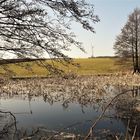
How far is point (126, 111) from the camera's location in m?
13.5

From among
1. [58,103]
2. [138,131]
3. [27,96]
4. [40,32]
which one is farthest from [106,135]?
[27,96]

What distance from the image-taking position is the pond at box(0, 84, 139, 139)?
36.8ft

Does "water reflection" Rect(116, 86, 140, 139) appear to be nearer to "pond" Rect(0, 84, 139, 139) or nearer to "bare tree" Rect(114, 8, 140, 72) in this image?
"pond" Rect(0, 84, 139, 139)

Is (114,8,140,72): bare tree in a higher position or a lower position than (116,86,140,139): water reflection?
higher

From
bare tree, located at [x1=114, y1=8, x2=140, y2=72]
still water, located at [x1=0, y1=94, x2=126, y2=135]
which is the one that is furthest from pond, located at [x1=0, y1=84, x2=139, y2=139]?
bare tree, located at [x1=114, y1=8, x2=140, y2=72]

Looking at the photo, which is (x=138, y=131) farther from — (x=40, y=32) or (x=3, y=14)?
(x=3, y=14)

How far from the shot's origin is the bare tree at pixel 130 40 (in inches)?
1894

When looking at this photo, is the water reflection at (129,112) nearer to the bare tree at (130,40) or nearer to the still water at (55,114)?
the still water at (55,114)

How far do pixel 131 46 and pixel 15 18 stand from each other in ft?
135

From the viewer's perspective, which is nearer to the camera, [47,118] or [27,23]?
[27,23]

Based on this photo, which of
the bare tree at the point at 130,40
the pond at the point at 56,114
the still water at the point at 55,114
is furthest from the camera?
the bare tree at the point at 130,40

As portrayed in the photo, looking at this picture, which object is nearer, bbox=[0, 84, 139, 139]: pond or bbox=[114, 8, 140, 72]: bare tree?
bbox=[0, 84, 139, 139]: pond

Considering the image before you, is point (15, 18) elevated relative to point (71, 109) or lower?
elevated

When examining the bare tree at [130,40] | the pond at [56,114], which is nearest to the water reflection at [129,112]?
the pond at [56,114]
